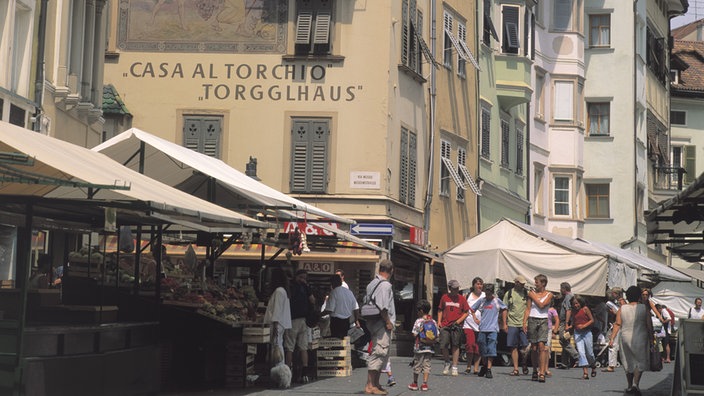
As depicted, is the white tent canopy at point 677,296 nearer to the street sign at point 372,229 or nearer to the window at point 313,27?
the street sign at point 372,229

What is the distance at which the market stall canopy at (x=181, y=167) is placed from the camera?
2023 cm

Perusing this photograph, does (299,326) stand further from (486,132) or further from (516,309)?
(486,132)

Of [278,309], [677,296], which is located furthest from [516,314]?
[677,296]

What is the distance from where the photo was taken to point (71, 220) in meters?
18.9

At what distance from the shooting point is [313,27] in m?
33.1

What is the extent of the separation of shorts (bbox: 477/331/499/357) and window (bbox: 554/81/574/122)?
2935cm

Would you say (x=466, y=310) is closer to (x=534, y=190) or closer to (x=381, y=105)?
(x=381, y=105)

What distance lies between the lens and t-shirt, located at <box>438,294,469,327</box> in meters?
24.3

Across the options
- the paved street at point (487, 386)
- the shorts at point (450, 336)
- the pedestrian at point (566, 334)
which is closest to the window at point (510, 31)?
the pedestrian at point (566, 334)

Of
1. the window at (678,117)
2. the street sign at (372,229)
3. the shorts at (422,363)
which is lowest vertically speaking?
the shorts at (422,363)

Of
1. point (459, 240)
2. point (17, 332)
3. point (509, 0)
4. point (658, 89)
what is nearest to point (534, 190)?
point (509, 0)

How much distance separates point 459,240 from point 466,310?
16178 mm

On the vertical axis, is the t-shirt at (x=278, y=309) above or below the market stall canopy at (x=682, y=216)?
below

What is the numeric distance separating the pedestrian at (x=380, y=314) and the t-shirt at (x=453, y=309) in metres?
5.31
